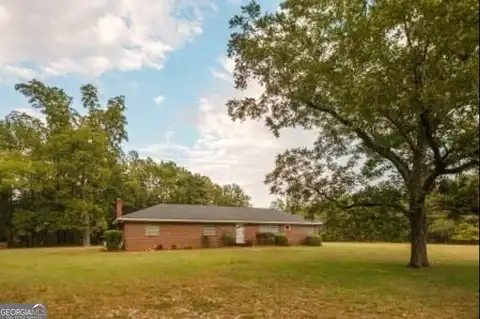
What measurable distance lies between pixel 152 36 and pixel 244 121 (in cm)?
518

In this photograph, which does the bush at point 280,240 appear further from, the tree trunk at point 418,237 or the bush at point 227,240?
the tree trunk at point 418,237

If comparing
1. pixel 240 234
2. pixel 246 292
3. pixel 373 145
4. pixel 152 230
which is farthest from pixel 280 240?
pixel 246 292

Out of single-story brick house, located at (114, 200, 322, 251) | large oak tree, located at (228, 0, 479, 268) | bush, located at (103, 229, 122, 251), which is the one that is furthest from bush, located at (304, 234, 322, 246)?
large oak tree, located at (228, 0, 479, 268)

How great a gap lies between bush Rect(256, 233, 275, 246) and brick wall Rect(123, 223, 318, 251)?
451 mm

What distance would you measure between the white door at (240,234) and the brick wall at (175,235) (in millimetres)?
295

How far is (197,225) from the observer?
32.8 meters

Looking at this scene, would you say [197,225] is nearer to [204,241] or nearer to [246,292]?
[204,241]

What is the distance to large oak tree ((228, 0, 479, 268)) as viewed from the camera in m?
11.4

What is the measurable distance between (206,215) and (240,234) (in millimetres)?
3402

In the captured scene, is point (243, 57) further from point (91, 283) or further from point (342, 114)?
point (91, 283)

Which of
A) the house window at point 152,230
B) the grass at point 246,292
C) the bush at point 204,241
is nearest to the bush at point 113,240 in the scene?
the house window at point 152,230

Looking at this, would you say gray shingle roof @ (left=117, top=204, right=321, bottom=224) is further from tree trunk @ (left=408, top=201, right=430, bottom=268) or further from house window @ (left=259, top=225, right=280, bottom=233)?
tree trunk @ (left=408, top=201, right=430, bottom=268)

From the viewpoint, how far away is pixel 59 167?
40500mm

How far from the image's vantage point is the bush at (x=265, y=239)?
35.7m
